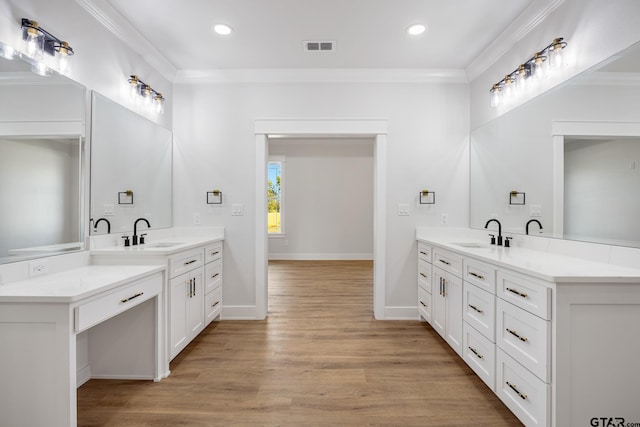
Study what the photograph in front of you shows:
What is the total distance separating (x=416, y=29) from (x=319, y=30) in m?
0.83

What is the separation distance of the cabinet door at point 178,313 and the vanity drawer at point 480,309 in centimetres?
225

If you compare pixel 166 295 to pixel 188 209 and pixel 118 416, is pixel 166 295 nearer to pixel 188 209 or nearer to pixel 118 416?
pixel 118 416

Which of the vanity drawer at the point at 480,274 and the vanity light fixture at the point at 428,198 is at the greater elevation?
the vanity light fixture at the point at 428,198

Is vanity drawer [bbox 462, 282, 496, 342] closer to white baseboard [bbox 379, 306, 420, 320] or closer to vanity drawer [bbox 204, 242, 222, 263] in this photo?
white baseboard [bbox 379, 306, 420, 320]

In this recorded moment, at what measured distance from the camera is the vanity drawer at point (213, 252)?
2.92m

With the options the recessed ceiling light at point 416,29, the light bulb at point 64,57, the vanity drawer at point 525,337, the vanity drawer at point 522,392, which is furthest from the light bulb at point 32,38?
the vanity drawer at point 522,392

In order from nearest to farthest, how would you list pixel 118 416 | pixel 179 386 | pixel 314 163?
1. pixel 118 416
2. pixel 179 386
3. pixel 314 163

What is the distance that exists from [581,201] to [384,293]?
1972 mm

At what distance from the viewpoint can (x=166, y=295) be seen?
2.18 metres

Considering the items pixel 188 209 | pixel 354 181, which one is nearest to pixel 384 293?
pixel 188 209

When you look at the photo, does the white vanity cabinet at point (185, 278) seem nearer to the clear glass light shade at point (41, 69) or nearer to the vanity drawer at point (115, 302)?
the vanity drawer at point (115, 302)

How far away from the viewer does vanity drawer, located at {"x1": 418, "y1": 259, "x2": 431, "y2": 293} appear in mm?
3000

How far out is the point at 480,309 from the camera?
6.72 feet

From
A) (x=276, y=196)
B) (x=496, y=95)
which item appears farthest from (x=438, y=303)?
(x=276, y=196)
